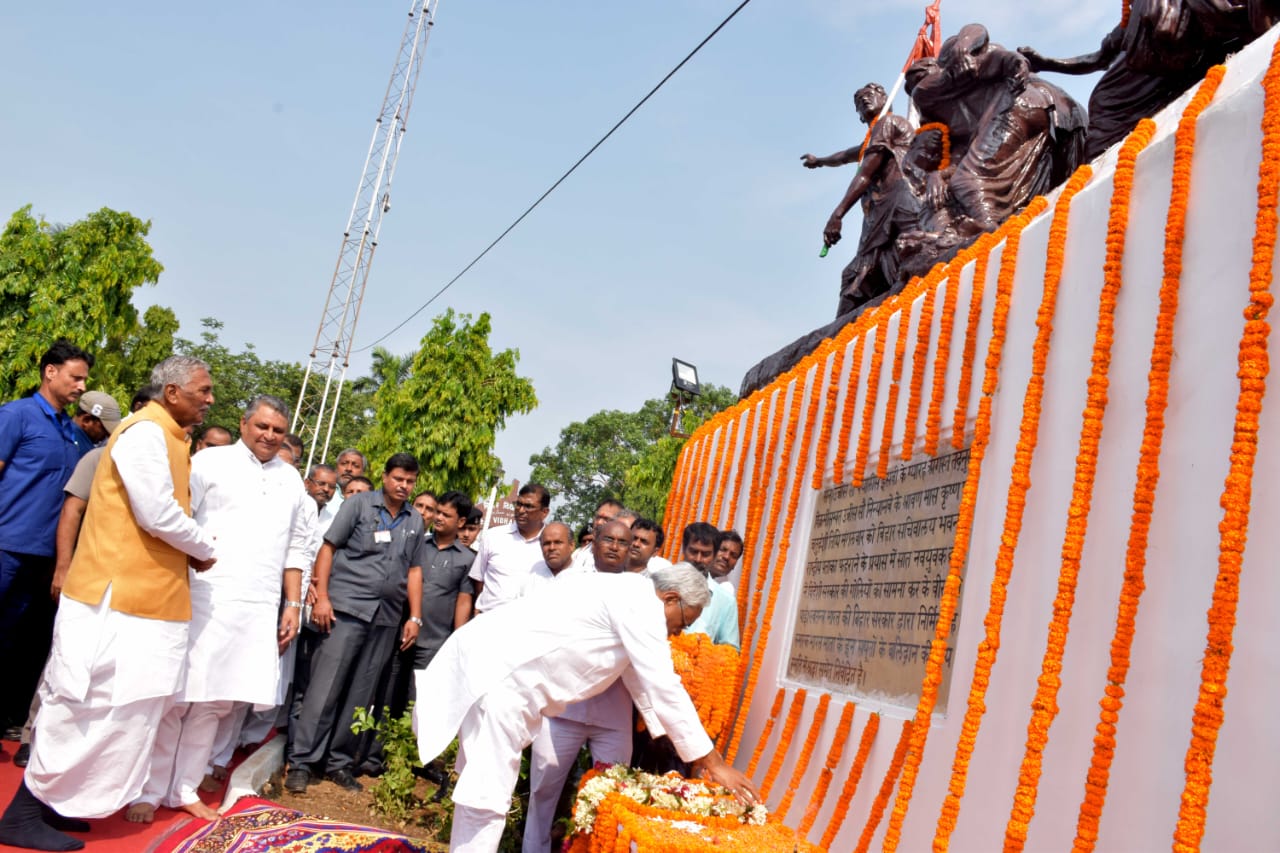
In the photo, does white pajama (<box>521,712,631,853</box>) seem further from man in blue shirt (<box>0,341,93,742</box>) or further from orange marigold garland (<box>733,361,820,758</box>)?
man in blue shirt (<box>0,341,93,742</box>)

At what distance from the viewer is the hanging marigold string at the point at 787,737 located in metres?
4.23

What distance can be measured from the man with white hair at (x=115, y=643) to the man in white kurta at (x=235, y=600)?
0.31m

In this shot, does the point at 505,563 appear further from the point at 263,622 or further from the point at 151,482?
the point at 151,482

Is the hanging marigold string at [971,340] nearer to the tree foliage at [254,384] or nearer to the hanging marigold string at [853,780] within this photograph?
the hanging marigold string at [853,780]

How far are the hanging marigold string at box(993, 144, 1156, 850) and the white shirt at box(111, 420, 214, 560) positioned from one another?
2851mm

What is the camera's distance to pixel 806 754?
13.2ft

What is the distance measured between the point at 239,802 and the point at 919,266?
4.06 metres

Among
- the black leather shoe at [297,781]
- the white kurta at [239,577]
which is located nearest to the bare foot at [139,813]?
the white kurta at [239,577]

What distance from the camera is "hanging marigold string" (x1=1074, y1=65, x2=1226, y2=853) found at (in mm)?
2301

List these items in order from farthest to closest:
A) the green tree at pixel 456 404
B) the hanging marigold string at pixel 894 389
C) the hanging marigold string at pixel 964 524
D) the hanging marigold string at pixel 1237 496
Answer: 1. the green tree at pixel 456 404
2. the hanging marigold string at pixel 894 389
3. the hanging marigold string at pixel 964 524
4. the hanging marigold string at pixel 1237 496

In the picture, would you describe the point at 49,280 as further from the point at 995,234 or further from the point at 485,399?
the point at 995,234

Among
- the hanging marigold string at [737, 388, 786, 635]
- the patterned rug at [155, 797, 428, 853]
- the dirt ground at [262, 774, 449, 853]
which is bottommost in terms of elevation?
the dirt ground at [262, 774, 449, 853]

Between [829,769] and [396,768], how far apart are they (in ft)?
6.89

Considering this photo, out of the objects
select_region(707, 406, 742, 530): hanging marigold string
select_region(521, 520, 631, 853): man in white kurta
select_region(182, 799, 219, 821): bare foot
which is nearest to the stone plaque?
select_region(521, 520, 631, 853): man in white kurta
